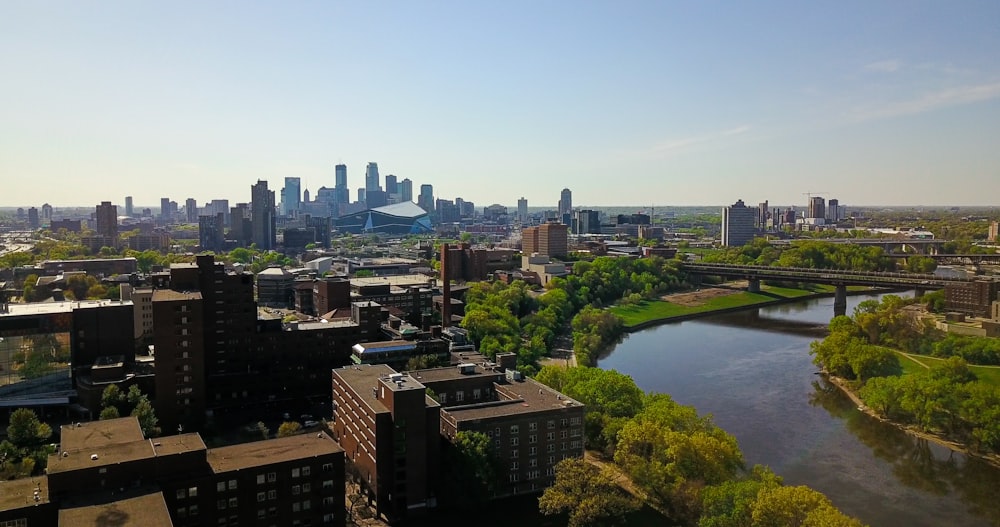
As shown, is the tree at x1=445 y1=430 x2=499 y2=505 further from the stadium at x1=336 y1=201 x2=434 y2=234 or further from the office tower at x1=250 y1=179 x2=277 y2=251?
the stadium at x1=336 y1=201 x2=434 y2=234

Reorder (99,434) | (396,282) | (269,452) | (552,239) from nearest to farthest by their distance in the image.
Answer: (99,434)
(269,452)
(396,282)
(552,239)

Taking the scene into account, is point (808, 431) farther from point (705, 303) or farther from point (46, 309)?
point (705, 303)

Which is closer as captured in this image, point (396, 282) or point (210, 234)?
point (396, 282)

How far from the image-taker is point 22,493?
11125 mm

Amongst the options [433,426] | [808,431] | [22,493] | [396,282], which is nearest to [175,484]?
[22,493]

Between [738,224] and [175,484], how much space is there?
79.2 metres

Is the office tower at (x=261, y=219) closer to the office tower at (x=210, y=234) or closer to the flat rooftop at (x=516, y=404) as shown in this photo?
the office tower at (x=210, y=234)

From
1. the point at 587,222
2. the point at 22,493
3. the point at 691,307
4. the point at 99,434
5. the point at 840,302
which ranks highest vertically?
the point at 587,222

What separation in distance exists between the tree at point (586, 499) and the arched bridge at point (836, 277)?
3190 centimetres

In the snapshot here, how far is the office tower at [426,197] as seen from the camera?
14588 centimetres

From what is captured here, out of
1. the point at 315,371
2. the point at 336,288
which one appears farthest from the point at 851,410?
the point at 336,288

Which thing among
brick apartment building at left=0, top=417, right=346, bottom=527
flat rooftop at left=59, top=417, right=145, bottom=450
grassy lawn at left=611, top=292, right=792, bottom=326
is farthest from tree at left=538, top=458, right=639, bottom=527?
grassy lawn at left=611, top=292, right=792, bottom=326

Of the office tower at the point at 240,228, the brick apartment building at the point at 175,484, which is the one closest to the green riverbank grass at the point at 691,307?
the brick apartment building at the point at 175,484

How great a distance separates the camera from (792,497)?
38.1ft
